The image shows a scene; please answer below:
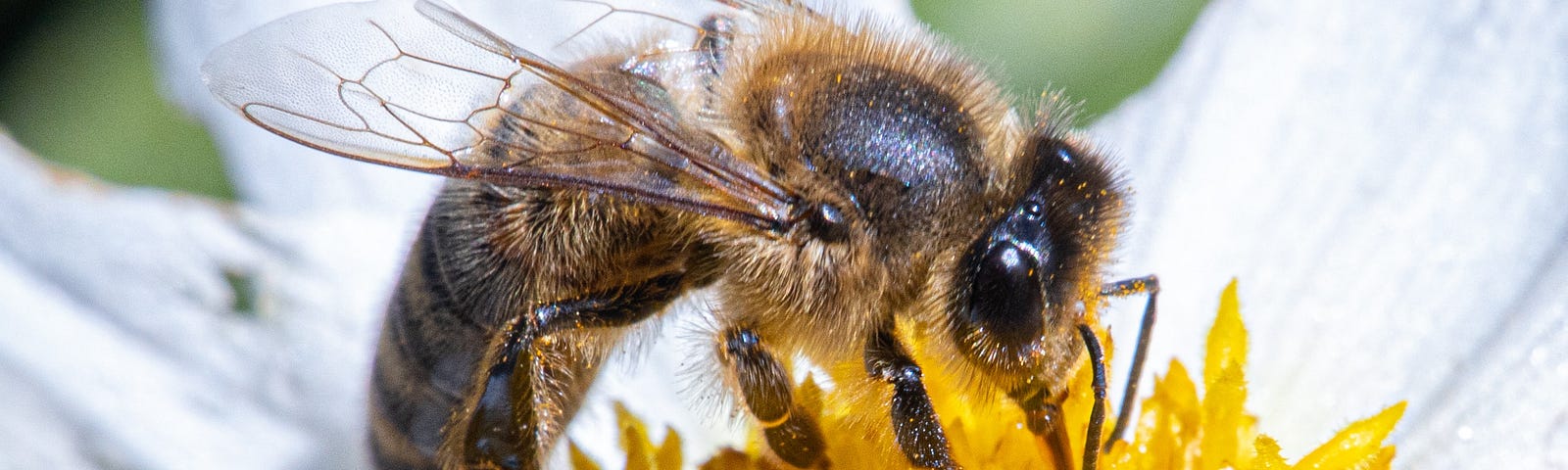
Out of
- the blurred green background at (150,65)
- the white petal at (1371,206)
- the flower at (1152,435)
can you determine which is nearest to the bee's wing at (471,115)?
the flower at (1152,435)

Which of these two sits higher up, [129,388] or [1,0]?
[1,0]

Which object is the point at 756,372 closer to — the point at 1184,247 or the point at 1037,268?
the point at 1037,268

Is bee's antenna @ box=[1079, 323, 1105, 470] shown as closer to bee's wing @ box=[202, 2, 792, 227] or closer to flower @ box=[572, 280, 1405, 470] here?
flower @ box=[572, 280, 1405, 470]

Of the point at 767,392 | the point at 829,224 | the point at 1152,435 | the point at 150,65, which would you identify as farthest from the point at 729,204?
the point at 150,65

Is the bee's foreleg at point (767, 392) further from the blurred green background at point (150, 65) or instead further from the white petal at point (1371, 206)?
the blurred green background at point (150, 65)

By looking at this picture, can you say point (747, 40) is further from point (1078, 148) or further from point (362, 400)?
point (362, 400)

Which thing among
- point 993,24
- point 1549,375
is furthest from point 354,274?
point 1549,375

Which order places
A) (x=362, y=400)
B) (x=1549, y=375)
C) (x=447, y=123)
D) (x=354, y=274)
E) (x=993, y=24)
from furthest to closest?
(x=993, y=24)
(x=354, y=274)
(x=362, y=400)
(x=1549, y=375)
(x=447, y=123)
